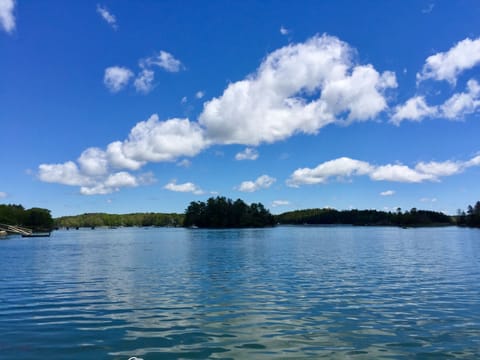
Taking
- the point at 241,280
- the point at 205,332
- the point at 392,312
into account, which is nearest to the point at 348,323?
the point at 392,312

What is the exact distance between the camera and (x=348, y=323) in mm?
20406

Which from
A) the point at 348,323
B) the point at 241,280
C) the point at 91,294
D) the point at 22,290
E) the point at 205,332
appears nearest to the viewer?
the point at 205,332

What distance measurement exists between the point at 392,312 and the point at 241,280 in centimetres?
1633

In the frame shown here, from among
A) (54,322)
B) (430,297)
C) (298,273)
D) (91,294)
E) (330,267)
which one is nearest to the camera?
(54,322)

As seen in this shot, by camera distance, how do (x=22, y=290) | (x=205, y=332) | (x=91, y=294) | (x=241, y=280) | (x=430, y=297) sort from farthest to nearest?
(x=241, y=280), (x=22, y=290), (x=91, y=294), (x=430, y=297), (x=205, y=332)

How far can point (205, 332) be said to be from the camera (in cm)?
1897

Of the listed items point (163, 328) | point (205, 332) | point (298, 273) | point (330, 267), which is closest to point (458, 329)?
point (205, 332)

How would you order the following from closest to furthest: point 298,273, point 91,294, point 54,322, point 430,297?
1. point 54,322
2. point 430,297
3. point 91,294
4. point 298,273

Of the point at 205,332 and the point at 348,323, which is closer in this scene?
the point at 205,332

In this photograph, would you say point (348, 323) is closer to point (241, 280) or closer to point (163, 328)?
point (163, 328)

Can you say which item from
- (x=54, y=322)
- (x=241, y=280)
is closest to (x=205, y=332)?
(x=54, y=322)

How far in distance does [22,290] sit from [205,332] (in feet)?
70.5

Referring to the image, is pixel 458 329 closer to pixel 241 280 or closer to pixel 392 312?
pixel 392 312

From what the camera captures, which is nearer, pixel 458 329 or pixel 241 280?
pixel 458 329
